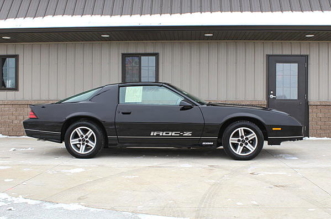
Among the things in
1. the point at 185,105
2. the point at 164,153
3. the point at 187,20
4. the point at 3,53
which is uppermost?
the point at 187,20

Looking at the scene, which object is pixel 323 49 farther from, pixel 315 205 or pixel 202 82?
pixel 315 205

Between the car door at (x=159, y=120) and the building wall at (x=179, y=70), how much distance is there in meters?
3.87

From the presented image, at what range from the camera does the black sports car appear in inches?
255

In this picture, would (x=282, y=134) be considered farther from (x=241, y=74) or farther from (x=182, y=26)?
(x=241, y=74)

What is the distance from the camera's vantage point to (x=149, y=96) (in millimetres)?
6746

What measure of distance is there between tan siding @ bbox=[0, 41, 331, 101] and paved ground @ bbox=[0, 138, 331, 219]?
11.1 ft

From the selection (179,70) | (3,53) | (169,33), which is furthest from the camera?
(3,53)

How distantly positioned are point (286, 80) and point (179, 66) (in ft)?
10.3

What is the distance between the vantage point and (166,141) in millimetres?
6570

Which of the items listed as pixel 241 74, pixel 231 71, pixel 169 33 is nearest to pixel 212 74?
pixel 231 71

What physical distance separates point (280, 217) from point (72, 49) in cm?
872

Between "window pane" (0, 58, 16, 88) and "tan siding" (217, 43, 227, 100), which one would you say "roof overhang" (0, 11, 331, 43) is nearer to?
"tan siding" (217, 43, 227, 100)

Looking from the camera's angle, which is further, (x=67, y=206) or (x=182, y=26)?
(x=182, y=26)

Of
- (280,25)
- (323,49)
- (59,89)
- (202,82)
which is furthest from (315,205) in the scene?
(59,89)
